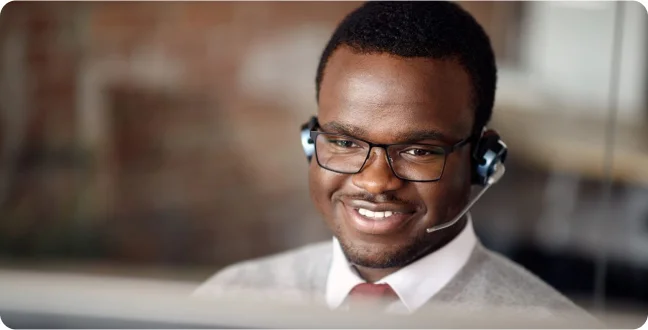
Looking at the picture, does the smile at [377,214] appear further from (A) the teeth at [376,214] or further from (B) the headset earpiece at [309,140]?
(B) the headset earpiece at [309,140]

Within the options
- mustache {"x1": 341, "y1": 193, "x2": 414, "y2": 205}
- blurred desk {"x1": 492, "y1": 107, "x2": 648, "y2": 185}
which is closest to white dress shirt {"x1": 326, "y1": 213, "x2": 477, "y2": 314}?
mustache {"x1": 341, "y1": 193, "x2": 414, "y2": 205}

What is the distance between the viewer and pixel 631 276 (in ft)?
3.81

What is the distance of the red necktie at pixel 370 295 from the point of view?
3.21 ft

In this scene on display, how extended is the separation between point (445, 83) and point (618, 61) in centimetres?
51

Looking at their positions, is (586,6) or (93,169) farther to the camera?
(93,169)

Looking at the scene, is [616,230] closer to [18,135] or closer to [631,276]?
[631,276]

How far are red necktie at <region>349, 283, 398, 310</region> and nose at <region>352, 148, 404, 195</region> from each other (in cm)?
16

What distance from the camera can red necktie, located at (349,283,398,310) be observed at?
0.98 metres

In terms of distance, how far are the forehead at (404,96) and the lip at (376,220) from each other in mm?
89

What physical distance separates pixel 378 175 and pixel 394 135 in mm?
55

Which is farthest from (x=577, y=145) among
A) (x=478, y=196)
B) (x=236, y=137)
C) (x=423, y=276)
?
(x=236, y=137)

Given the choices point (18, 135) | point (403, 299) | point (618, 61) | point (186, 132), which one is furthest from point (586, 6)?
point (18, 135)

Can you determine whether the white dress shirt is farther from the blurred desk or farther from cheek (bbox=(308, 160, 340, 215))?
the blurred desk

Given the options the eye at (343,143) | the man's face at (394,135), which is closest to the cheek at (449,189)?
the man's face at (394,135)
